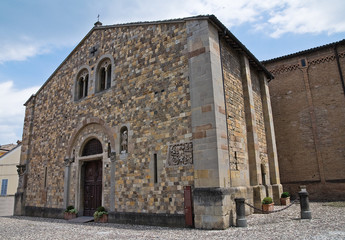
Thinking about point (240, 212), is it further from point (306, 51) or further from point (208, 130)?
point (306, 51)

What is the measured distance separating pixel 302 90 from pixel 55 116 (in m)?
15.2

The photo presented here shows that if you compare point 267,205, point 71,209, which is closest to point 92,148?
point 71,209

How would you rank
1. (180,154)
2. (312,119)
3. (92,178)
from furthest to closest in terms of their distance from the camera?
(312,119)
(92,178)
(180,154)

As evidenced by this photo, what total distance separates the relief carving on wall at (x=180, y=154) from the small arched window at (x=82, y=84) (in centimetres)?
706

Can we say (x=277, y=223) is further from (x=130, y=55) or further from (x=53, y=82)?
(x=53, y=82)

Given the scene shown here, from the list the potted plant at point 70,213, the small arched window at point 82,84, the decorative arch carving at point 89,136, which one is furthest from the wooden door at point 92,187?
the small arched window at point 82,84

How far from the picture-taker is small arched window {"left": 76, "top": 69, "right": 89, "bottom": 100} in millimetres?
13883

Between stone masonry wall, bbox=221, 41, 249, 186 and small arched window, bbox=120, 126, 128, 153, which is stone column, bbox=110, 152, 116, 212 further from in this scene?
stone masonry wall, bbox=221, 41, 249, 186

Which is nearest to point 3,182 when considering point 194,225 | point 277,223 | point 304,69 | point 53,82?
point 53,82

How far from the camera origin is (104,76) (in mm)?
13336

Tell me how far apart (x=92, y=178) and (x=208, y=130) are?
22.0ft

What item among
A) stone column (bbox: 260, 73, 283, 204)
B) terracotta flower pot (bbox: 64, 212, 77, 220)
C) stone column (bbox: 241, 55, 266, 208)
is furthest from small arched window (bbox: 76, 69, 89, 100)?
stone column (bbox: 260, 73, 283, 204)

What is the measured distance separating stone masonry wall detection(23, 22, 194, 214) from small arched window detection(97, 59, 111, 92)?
0.33 m

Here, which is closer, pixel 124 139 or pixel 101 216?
pixel 101 216
